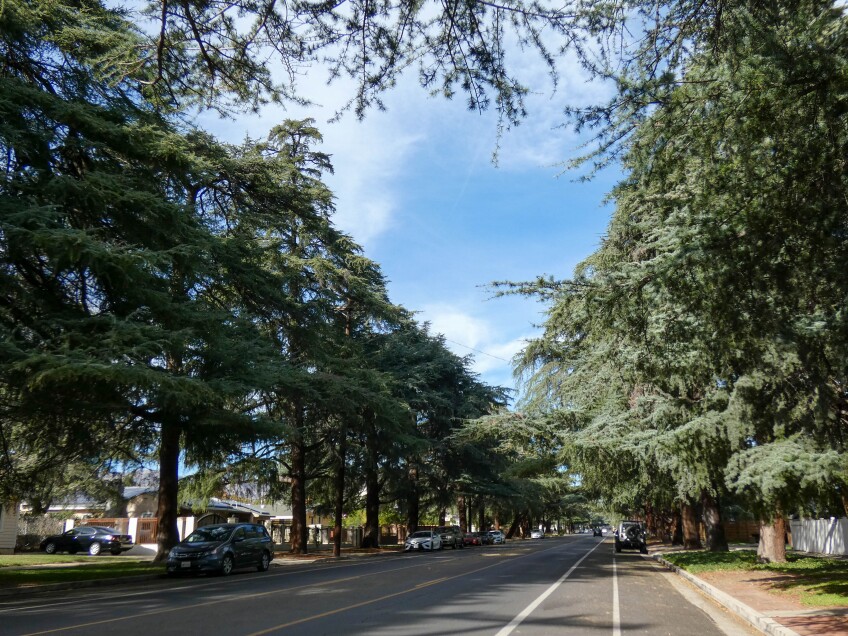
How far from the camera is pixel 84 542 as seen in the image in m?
31.5

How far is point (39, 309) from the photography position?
47.6 ft

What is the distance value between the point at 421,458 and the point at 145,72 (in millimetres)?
33566

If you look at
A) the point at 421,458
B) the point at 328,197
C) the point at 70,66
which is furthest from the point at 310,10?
the point at 421,458

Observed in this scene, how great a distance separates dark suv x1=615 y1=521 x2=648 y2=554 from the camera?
1427 inches

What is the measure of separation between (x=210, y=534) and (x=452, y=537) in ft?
95.3

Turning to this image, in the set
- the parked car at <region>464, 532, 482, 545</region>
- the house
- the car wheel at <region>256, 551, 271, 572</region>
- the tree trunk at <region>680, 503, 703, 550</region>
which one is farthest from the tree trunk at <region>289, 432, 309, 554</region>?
the parked car at <region>464, 532, 482, 545</region>

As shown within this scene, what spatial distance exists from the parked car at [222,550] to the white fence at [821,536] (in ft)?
69.9

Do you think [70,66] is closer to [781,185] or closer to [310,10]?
[310,10]

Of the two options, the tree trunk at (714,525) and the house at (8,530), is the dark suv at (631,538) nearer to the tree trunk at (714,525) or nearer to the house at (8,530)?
the tree trunk at (714,525)

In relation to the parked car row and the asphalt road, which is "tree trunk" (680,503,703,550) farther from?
the asphalt road

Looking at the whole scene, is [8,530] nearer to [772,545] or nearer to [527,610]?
[527,610]

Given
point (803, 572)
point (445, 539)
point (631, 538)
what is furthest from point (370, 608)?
point (445, 539)

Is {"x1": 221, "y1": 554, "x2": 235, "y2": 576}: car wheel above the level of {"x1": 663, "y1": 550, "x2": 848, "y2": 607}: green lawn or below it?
above

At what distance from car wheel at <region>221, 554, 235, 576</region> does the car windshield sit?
61 centimetres
